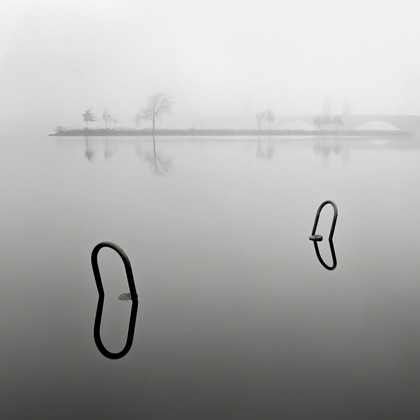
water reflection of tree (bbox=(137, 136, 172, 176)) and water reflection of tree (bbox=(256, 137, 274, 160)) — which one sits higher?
water reflection of tree (bbox=(256, 137, 274, 160))

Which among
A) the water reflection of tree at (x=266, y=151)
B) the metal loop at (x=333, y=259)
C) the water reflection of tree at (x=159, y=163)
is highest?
the water reflection of tree at (x=266, y=151)

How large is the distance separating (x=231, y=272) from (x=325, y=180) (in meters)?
2.21

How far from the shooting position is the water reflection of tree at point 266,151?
15.7ft

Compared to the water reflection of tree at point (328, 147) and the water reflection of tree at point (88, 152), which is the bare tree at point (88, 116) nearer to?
the water reflection of tree at point (88, 152)

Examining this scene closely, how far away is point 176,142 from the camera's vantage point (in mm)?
4559

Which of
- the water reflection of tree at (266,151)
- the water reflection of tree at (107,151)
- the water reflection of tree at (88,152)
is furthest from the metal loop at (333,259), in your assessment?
the water reflection of tree at (88,152)

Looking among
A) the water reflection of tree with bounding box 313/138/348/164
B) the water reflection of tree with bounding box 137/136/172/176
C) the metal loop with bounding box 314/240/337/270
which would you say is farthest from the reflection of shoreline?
the metal loop with bounding box 314/240/337/270

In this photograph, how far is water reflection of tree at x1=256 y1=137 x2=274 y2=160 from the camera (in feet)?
15.7

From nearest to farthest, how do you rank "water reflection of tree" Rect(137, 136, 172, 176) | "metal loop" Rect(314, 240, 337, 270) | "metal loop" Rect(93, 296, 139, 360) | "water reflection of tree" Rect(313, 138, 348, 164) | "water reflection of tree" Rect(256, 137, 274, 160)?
1. "metal loop" Rect(93, 296, 139, 360)
2. "metal loop" Rect(314, 240, 337, 270)
3. "water reflection of tree" Rect(137, 136, 172, 176)
4. "water reflection of tree" Rect(256, 137, 274, 160)
5. "water reflection of tree" Rect(313, 138, 348, 164)

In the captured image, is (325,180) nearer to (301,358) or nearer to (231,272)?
(231,272)

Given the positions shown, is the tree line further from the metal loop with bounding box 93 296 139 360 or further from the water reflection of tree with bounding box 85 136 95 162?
the metal loop with bounding box 93 296 139 360

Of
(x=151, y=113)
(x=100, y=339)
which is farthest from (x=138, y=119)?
(x=100, y=339)

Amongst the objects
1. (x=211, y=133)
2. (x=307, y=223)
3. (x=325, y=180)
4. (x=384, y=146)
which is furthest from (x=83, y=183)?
(x=384, y=146)

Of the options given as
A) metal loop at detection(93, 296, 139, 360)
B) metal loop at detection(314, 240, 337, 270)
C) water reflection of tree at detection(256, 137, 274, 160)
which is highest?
water reflection of tree at detection(256, 137, 274, 160)
